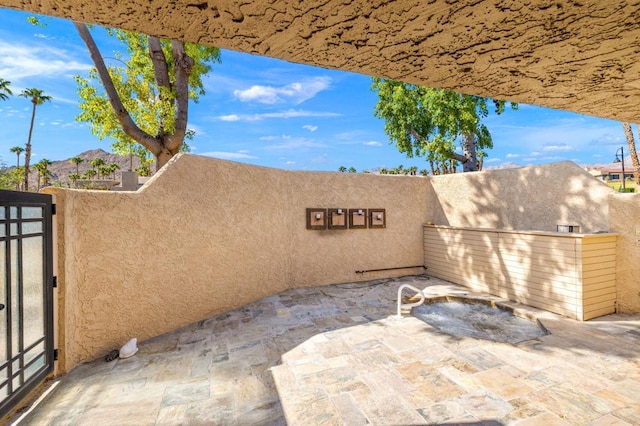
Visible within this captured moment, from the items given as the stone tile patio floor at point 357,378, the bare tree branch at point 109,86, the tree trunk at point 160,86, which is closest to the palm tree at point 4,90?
the tree trunk at point 160,86

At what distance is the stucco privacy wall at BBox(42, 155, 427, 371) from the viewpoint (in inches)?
167

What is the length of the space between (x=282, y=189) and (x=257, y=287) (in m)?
2.41

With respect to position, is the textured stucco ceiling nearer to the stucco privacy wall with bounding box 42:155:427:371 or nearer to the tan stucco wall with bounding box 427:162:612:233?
the stucco privacy wall with bounding box 42:155:427:371

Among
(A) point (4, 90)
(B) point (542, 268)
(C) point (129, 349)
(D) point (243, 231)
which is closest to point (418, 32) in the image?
(C) point (129, 349)

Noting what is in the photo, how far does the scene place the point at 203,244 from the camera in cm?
559

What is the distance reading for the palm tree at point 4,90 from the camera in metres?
22.1

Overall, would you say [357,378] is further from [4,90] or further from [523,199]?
[4,90]

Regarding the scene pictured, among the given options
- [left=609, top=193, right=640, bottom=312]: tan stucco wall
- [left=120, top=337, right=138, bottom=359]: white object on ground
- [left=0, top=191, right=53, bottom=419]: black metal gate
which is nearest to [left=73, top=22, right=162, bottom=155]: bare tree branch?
[left=0, top=191, right=53, bottom=419]: black metal gate

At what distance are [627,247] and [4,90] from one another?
36042 millimetres

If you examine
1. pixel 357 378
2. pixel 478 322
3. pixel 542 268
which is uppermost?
pixel 542 268

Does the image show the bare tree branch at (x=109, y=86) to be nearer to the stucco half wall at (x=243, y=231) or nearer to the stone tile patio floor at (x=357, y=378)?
the stucco half wall at (x=243, y=231)

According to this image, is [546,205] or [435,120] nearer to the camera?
[546,205]

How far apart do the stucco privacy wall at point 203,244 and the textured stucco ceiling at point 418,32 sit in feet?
14.3

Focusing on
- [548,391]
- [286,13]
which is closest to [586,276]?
[548,391]
